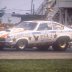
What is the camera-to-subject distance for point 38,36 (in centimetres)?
2078

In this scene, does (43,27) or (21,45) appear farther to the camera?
(43,27)

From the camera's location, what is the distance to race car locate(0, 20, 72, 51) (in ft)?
66.2

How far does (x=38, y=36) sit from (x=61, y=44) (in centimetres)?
155

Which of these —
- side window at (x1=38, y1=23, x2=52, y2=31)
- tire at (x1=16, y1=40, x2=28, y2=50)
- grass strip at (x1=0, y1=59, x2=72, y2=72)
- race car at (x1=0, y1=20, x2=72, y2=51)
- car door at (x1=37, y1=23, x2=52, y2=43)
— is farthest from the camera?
side window at (x1=38, y1=23, x2=52, y2=31)

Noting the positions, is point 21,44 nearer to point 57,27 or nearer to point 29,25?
point 29,25

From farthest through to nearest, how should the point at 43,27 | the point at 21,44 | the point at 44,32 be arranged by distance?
the point at 43,27 < the point at 44,32 < the point at 21,44

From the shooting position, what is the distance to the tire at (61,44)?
21.4 m

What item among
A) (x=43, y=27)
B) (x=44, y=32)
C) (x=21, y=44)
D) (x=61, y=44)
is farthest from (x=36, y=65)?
(x=61, y=44)

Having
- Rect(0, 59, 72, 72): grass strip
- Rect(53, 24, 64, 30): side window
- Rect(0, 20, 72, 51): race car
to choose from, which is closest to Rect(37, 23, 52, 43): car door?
Rect(0, 20, 72, 51): race car

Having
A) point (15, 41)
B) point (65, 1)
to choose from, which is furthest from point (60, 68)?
point (65, 1)

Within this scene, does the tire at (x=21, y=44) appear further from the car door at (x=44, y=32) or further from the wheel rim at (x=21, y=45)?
the car door at (x=44, y=32)

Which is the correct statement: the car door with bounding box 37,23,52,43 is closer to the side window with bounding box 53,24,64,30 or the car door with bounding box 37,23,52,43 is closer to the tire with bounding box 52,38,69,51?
the side window with bounding box 53,24,64,30

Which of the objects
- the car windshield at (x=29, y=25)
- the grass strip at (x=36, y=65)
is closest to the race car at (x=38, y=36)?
the car windshield at (x=29, y=25)

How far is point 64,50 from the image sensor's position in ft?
70.6
